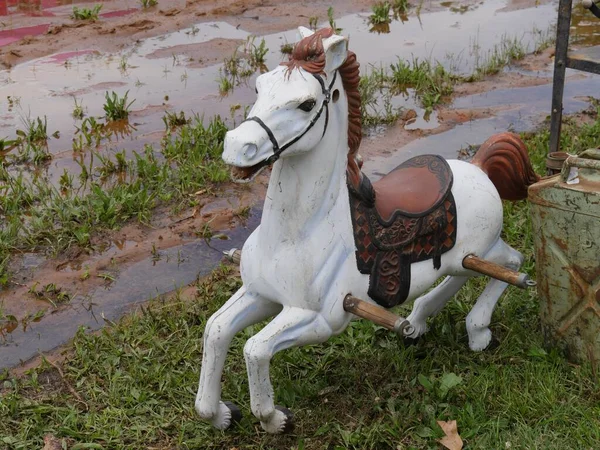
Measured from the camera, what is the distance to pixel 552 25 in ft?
28.4

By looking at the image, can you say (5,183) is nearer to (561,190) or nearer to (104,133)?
(104,133)

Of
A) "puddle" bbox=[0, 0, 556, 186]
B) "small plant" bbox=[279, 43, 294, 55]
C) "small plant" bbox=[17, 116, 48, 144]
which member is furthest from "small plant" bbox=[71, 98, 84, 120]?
"small plant" bbox=[279, 43, 294, 55]

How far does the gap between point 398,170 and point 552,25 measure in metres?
6.17

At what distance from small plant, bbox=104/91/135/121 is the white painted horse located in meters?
3.72

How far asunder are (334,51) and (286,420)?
130 centimetres

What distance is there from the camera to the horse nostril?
2.40 meters

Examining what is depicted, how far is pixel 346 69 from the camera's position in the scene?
8.80 feet

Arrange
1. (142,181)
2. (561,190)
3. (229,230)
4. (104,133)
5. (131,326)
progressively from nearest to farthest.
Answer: (561,190) → (131,326) → (229,230) → (142,181) → (104,133)

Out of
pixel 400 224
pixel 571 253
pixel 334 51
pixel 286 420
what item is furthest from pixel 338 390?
pixel 334 51

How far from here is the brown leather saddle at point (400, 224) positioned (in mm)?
2887

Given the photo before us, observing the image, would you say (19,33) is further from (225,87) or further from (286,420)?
(286,420)

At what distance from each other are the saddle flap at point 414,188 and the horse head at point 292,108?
1.40 ft

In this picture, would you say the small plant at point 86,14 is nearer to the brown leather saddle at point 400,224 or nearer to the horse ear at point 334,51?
the brown leather saddle at point 400,224

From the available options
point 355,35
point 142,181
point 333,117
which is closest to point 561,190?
point 333,117
